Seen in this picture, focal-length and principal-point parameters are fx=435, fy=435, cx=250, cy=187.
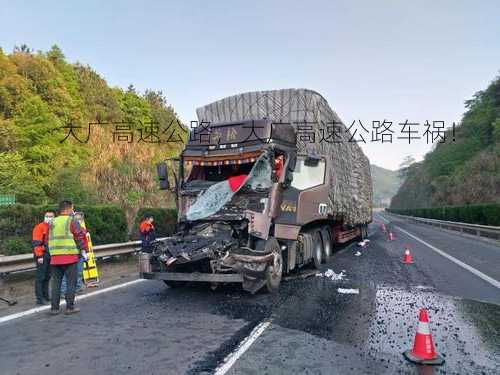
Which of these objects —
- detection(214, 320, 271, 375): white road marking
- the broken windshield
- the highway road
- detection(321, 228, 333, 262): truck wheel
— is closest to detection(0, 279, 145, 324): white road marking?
the highway road

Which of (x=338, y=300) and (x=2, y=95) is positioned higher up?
(x=2, y=95)

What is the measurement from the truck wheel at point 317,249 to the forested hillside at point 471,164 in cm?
3433

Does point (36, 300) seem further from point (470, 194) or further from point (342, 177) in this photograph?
point (470, 194)

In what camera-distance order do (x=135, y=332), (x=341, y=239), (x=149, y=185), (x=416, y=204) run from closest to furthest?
1. (x=135, y=332)
2. (x=341, y=239)
3. (x=149, y=185)
4. (x=416, y=204)

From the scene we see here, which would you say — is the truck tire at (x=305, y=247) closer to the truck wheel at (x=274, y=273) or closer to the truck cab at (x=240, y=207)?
the truck cab at (x=240, y=207)

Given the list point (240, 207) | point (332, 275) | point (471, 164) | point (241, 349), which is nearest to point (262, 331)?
point (241, 349)

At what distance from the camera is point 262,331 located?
18.0 feet

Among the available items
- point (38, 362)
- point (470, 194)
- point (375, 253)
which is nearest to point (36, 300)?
point (38, 362)

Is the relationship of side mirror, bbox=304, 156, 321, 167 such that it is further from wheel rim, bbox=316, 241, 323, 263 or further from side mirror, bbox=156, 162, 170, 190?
side mirror, bbox=156, 162, 170, 190

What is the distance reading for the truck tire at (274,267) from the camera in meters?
7.58

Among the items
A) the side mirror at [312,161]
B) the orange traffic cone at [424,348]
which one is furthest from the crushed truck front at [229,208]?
the orange traffic cone at [424,348]

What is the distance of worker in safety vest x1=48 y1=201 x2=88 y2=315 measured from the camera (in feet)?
21.2

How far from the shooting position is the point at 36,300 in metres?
7.48

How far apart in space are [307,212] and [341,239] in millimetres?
5611
